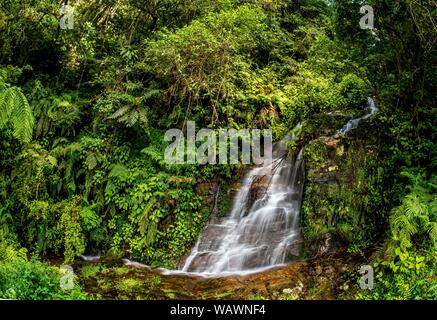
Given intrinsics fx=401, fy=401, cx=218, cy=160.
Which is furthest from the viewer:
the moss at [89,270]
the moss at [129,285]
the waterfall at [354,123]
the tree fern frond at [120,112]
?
the waterfall at [354,123]

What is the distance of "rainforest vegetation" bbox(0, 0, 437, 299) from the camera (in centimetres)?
808

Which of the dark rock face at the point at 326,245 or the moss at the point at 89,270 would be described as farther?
the dark rock face at the point at 326,245

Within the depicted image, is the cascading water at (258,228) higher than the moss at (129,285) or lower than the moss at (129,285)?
higher

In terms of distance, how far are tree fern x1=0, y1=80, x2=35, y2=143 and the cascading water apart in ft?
14.1

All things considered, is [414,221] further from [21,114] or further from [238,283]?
[21,114]

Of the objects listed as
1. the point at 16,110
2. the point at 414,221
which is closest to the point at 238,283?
the point at 414,221

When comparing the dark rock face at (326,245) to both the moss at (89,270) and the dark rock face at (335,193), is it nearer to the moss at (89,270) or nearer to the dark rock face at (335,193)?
the dark rock face at (335,193)

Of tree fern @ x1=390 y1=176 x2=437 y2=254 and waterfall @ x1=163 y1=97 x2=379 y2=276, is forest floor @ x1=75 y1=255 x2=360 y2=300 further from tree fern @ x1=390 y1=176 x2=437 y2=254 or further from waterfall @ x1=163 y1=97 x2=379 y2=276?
tree fern @ x1=390 y1=176 x2=437 y2=254

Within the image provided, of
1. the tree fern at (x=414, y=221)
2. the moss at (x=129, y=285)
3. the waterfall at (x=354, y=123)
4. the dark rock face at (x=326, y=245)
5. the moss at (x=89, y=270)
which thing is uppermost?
the waterfall at (x=354, y=123)

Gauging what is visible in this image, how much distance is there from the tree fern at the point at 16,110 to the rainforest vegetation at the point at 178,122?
0.03m

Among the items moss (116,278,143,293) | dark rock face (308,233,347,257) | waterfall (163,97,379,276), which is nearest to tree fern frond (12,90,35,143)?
moss (116,278,143,293)

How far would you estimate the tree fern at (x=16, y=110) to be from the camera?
7.40m

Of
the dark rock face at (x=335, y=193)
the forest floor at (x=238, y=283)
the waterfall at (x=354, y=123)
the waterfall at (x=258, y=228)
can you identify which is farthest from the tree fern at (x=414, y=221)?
the waterfall at (x=354, y=123)
